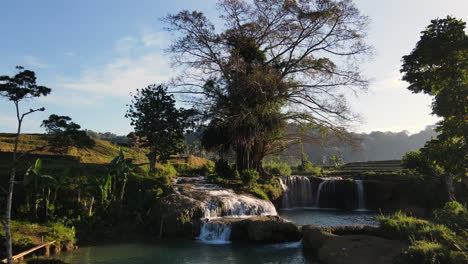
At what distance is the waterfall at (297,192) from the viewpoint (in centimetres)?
2542

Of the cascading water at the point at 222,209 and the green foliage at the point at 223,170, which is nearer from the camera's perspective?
the cascading water at the point at 222,209

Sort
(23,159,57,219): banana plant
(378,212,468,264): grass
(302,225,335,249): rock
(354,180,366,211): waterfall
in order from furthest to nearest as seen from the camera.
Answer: (354,180,366,211): waterfall → (23,159,57,219): banana plant → (302,225,335,249): rock → (378,212,468,264): grass

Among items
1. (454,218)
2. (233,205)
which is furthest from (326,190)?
(454,218)

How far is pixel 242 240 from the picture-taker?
14070 millimetres

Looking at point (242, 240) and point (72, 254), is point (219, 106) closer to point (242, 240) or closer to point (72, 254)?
point (242, 240)

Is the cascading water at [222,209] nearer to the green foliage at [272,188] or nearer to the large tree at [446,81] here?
the green foliage at [272,188]

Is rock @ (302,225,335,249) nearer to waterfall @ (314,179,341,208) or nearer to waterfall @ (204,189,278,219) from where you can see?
waterfall @ (204,189,278,219)

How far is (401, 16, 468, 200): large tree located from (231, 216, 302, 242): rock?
606cm

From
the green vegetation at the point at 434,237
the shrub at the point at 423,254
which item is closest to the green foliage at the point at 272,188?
the green vegetation at the point at 434,237

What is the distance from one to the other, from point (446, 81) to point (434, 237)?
5.24 m

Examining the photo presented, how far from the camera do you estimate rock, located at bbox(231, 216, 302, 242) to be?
13664 mm

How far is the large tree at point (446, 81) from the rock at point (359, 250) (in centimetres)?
310

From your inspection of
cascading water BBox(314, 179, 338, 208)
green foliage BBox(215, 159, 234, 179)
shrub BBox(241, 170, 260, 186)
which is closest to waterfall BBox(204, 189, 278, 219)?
shrub BBox(241, 170, 260, 186)

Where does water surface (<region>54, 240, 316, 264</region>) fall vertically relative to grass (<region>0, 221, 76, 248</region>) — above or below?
below
